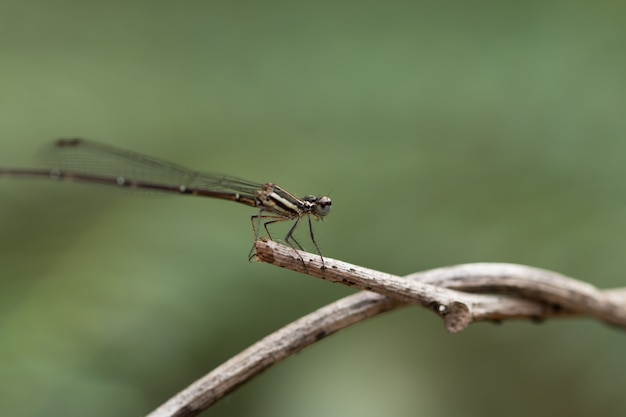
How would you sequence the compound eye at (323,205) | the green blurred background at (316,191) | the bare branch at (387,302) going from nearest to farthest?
1. the bare branch at (387,302)
2. the compound eye at (323,205)
3. the green blurred background at (316,191)

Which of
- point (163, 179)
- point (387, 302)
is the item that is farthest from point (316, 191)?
point (387, 302)

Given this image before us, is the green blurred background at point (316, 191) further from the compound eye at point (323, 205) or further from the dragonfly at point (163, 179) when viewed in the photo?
the compound eye at point (323, 205)

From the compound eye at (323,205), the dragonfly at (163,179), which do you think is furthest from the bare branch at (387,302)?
the compound eye at (323,205)

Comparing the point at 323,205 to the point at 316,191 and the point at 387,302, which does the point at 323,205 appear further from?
the point at 316,191

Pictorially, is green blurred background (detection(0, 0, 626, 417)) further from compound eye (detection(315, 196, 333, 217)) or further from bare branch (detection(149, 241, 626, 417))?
bare branch (detection(149, 241, 626, 417))

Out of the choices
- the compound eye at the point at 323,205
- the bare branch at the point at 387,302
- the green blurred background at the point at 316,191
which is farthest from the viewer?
the green blurred background at the point at 316,191

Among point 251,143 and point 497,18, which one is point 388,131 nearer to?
point 251,143

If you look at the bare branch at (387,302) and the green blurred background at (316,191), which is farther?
the green blurred background at (316,191)
